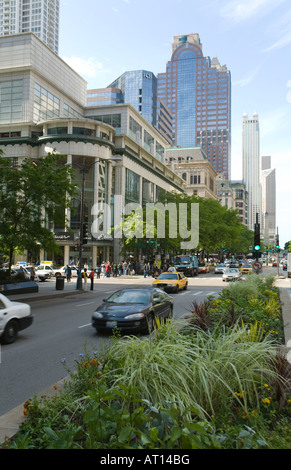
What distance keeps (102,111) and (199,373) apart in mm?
63832

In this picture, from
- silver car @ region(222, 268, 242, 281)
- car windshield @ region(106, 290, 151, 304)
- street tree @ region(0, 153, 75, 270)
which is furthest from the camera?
silver car @ region(222, 268, 242, 281)

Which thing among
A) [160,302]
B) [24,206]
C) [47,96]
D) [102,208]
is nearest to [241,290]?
[160,302]

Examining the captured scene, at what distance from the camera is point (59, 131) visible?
2079 inches

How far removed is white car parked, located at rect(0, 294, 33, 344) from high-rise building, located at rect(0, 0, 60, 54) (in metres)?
175

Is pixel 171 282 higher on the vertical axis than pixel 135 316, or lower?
lower

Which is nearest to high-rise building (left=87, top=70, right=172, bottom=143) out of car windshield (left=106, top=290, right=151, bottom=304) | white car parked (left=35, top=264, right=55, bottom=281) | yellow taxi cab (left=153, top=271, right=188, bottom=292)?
white car parked (left=35, top=264, right=55, bottom=281)

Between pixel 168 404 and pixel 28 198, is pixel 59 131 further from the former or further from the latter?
pixel 168 404

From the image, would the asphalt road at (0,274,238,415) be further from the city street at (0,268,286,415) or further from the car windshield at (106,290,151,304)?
the car windshield at (106,290,151,304)

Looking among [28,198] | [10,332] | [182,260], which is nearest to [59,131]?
[182,260]

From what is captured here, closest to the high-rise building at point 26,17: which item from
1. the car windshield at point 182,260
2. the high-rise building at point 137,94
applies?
the high-rise building at point 137,94

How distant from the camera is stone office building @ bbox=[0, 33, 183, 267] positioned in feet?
172

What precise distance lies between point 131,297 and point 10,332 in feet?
12.2

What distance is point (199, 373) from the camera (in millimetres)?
4133

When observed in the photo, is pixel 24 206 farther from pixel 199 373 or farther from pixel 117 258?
pixel 117 258
